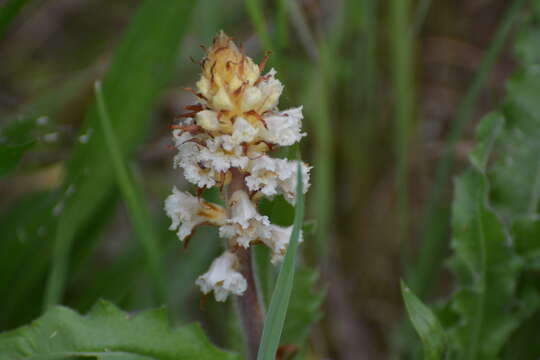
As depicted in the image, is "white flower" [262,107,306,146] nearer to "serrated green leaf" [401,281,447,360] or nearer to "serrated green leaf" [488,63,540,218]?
"serrated green leaf" [401,281,447,360]

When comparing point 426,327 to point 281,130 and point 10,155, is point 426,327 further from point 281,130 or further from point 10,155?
point 10,155

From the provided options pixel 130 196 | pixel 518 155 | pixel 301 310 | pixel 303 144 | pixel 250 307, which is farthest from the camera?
pixel 303 144

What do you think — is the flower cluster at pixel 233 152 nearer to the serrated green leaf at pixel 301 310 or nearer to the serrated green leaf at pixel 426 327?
the serrated green leaf at pixel 426 327

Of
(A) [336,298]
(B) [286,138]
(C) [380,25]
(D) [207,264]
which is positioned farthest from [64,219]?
(C) [380,25]

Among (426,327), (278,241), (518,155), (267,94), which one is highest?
(518,155)

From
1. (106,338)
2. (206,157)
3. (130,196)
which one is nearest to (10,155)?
(130,196)

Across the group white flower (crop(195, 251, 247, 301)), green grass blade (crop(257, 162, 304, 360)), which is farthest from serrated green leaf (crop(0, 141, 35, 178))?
green grass blade (crop(257, 162, 304, 360))
